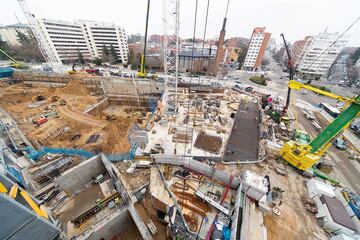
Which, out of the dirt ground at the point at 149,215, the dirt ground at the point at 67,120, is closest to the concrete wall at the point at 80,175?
the dirt ground at the point at 67,120

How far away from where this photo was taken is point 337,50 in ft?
159

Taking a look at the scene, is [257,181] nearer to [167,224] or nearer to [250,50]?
[167,224]

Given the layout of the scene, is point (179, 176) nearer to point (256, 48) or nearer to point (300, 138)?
point (300, 138)

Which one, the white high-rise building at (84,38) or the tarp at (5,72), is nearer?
the tarp at (5,72)

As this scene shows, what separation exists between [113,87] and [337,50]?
77.6 metres

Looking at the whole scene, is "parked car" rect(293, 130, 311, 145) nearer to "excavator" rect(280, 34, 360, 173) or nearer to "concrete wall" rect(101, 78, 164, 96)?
Result: "excavator" rect(280, 34, 360, 173)

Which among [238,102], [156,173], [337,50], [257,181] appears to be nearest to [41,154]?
[156,173]

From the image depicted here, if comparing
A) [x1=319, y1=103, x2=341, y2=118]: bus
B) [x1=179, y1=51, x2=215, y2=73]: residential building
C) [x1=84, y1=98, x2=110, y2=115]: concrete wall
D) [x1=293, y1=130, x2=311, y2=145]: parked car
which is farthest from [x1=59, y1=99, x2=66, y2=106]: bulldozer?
[x1=319, y1=103, x2=341, y2=118]: bus

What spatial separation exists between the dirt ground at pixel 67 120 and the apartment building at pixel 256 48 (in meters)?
54.8

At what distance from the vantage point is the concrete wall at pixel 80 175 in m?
11.9

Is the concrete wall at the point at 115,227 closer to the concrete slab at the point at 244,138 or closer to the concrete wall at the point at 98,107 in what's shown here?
the concrete slab at the point at 244,138

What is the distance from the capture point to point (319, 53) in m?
51.2

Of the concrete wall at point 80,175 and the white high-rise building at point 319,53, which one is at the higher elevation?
the white high-rise building at point 319,53

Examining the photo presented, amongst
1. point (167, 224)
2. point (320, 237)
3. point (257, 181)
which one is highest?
point (257, 181)
